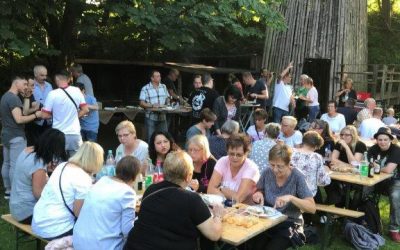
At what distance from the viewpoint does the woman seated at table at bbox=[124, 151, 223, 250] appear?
361cm

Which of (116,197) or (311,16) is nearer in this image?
(116,197)

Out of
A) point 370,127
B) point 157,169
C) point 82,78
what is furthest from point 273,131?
point 82,78

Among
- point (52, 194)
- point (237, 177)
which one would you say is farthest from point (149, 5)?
point (52, 194)

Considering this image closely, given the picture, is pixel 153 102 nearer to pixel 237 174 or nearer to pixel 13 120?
pixel 13 120

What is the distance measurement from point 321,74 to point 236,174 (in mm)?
10669

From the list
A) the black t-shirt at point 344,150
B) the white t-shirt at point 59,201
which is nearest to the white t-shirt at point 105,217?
the white t-shirt at point 59,201

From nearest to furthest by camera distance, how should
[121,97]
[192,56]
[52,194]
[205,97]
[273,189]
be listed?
[52,194], [273,189], [205,97], [121,97], [192,56]

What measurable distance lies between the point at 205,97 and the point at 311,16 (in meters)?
8.68

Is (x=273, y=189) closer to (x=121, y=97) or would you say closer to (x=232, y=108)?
(x=232, y=108)

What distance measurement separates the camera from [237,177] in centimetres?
529

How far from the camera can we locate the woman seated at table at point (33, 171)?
4.77m

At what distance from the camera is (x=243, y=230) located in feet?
13.6

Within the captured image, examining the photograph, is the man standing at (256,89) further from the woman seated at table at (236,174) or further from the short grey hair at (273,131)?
the woman seated at table at (236,174)

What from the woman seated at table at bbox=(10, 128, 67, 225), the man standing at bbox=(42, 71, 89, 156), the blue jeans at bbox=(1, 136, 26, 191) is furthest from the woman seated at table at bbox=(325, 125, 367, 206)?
the blue jeans at bbox=(1, 136, 26, 191)
